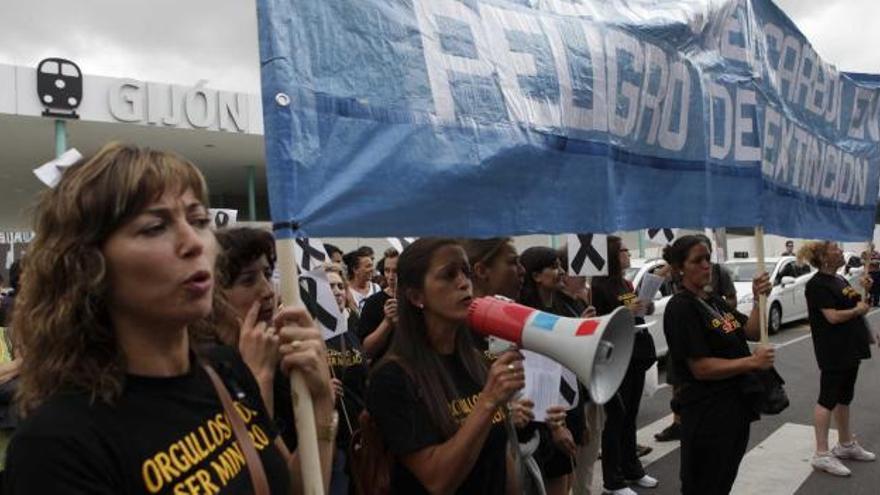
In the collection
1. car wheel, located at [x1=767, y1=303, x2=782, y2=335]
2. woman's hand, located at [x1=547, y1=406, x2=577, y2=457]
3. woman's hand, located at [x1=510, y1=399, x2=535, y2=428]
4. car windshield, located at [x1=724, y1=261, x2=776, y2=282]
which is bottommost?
car wheel, located at [x1=767, y1=303, x2=782, y2=335]

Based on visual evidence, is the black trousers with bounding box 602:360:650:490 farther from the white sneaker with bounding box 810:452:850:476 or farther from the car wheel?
the car wheel

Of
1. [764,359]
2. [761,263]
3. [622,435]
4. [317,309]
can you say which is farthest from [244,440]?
[622,435]

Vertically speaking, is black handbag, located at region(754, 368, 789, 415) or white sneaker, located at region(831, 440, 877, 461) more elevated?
black handbag, located at region(754, 368, 789, 415)

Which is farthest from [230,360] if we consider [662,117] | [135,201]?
[662,117]

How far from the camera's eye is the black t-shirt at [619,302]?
580cm

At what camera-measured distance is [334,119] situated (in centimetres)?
189

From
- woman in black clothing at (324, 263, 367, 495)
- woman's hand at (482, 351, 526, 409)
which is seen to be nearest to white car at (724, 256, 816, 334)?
woman in black clothing at (324, 263, 367, 495)

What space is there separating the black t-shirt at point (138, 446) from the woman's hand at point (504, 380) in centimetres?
73

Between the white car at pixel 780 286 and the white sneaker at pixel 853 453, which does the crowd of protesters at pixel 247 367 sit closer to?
the white sneaker at pixel 853 453

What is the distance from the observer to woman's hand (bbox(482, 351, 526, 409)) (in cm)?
214

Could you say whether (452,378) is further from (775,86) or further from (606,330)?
(775,86)

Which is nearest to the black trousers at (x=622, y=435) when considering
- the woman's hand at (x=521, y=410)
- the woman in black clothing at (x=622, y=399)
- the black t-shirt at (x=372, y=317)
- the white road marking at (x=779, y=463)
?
the woman in black clothing at (x=622, y=399)

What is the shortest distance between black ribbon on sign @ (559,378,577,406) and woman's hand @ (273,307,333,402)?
2.07 metres

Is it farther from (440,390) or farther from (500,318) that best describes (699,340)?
(500,318)
